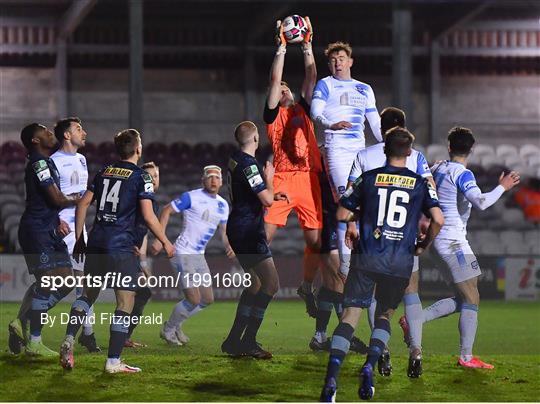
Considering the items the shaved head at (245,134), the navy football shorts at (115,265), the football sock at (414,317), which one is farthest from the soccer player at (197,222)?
the football sock at (414,317)

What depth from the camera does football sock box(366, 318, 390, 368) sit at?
9.53 m

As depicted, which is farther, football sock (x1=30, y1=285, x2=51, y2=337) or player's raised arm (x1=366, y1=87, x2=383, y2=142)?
player's raised arm (x1=366, y1=87, x2=383, y2=142)

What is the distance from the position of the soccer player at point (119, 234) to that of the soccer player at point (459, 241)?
2.76m

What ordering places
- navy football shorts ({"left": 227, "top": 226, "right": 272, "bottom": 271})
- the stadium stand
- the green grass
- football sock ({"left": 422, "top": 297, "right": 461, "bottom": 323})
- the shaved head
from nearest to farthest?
1. the green grass
2. the shaved head
3. navy football shorts ({"left": 227, "top": 226, "right": 272, "bottom": 271})
4. football sock ({"left": 422, "top": 297, "right": 461, "bottom": 323})
5. the stadium stand

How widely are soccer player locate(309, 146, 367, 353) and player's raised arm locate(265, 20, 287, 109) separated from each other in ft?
3.14

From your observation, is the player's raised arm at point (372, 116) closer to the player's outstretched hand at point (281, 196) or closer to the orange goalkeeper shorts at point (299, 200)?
the orange goalkeeper shorts at point (299, 200)

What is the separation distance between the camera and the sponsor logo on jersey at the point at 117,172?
33.9 ft

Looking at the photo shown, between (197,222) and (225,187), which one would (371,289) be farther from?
(225,187)

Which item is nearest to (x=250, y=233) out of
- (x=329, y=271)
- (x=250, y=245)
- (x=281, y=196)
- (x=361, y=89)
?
(x=250, y=245)

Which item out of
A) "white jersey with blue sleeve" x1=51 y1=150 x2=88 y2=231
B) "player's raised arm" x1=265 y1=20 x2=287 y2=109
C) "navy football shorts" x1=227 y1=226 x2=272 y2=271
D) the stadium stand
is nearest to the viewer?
"player's raised arm" x1=265 y1=20 x2=287 y2=109

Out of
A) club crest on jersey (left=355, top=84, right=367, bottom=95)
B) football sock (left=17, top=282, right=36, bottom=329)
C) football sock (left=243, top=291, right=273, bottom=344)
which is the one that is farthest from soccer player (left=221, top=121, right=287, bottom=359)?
football sock (left=17, top=282, right=36, bottom=329)

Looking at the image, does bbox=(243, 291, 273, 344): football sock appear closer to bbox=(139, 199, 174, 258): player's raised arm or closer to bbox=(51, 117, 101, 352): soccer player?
bbox=(139, 199, 174, 258): player's raised arm

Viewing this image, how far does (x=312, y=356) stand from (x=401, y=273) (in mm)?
2451

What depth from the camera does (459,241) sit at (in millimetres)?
11508
